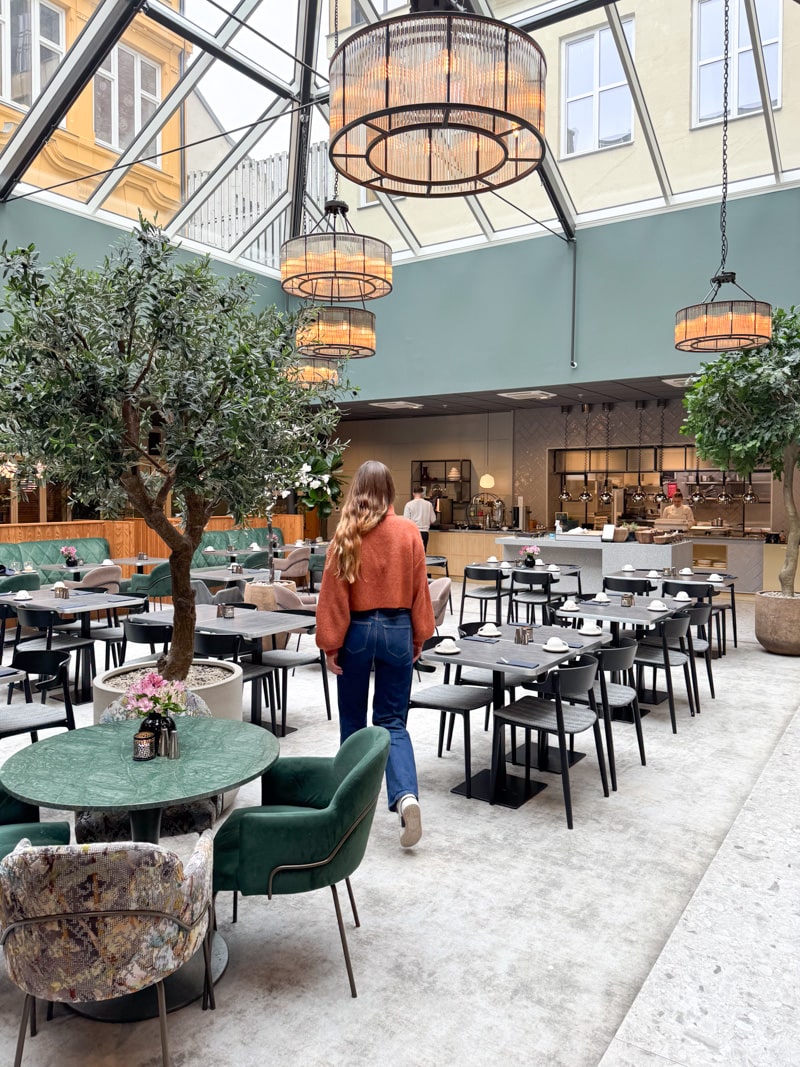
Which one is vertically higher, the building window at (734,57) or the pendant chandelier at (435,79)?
the building window at (734,57)

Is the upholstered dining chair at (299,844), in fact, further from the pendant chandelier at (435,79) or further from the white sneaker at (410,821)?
the pendant chandelier at (435,79)

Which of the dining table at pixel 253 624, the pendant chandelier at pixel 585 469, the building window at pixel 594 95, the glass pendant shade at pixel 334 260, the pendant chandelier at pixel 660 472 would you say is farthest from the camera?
the pendant chandelier at pixel 585 469

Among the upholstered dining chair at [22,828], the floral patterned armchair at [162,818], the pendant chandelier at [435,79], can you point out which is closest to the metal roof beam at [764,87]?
the pendant chandelier at [435,79]

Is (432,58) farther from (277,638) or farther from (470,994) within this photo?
(277,638)

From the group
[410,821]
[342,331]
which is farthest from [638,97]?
[410,821]

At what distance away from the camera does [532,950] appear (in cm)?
281

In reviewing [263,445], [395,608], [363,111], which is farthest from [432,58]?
[395,608]

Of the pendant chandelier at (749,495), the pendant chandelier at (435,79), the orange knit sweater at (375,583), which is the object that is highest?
the pendant chandelier at (435,79)

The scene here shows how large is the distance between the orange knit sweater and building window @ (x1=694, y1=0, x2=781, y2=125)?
7873 mm

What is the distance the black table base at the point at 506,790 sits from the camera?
13.7 feet

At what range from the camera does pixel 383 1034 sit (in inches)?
92.4

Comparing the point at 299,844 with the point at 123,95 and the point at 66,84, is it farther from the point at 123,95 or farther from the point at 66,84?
the point at 123,95

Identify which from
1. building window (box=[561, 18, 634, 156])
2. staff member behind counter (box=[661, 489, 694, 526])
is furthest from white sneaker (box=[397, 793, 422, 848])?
staff member behind counter (box=[661, 489, 694, 526])

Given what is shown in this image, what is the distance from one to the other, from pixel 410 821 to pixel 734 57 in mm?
9288
